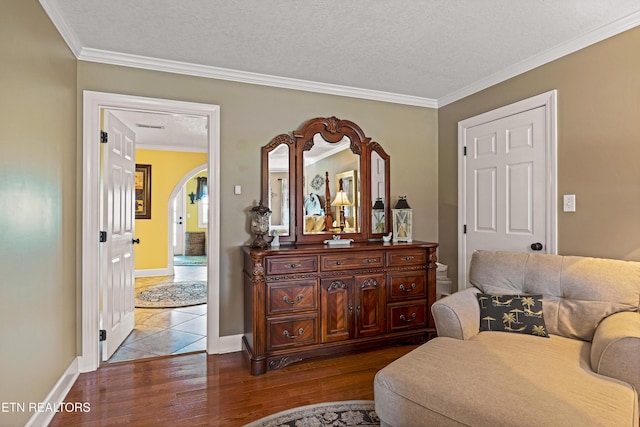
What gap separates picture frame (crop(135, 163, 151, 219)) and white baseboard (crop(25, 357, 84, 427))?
4344 millimetres

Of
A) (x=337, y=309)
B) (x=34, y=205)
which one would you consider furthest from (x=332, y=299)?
(x=34, y=205)

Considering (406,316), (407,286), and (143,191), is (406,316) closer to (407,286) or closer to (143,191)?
(407,286)

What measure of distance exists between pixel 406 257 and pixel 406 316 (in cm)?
52

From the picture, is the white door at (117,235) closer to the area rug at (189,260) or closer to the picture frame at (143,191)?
the picture frame at (143,191)

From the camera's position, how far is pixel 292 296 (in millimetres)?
2719

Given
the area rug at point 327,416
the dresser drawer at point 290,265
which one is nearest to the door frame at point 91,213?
the dresser drawer at point 290,265

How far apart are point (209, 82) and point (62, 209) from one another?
4.90 feet

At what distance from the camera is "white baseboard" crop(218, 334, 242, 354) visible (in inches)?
118

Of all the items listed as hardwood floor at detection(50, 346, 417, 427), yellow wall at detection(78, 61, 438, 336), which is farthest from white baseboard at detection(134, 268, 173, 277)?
yellow wall at detection(78, 61, 438, 336)

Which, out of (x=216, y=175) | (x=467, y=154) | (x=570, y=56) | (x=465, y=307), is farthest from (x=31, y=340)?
(x=570, y=56)

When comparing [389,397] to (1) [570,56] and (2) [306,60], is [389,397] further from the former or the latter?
(1) [570,56]

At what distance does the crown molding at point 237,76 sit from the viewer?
2688 mm

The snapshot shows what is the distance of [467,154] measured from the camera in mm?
3496

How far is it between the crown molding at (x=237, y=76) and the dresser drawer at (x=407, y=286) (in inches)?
70.4
